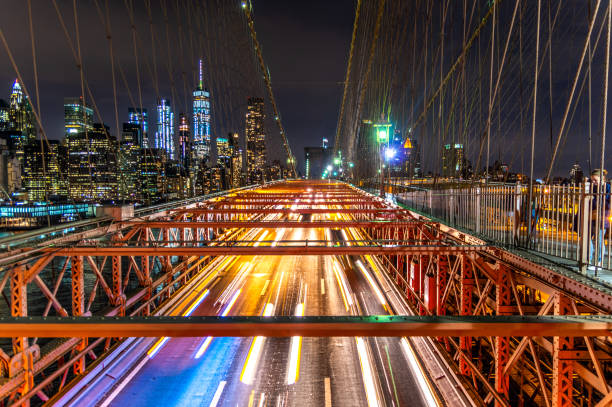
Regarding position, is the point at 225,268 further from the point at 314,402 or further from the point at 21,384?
the point at 21,384

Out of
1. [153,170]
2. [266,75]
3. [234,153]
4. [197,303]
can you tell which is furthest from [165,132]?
[266,75]

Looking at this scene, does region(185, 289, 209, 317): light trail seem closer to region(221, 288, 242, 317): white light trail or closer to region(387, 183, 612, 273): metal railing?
region(221, 288, 242, 317): white light trail

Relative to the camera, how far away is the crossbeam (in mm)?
3076

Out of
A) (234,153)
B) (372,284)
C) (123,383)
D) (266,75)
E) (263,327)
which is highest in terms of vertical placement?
(266,75)

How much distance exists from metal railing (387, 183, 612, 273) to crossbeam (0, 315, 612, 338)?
3.26 meters

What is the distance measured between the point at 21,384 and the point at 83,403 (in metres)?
2.17

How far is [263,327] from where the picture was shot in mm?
3094

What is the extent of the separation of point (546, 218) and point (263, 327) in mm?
6486

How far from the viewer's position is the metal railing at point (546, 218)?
18.2 ft

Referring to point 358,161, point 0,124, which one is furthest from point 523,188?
point 358,161

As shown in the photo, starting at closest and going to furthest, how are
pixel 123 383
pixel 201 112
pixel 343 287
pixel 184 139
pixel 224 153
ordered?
1. pixel 123 383
2. pixel 343 287
3. pixel 201 112
4. pixel 224 153
5. pixel 184 139

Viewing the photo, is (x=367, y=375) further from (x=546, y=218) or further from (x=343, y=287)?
(x=343, y=287)

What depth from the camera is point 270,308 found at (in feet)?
49.8

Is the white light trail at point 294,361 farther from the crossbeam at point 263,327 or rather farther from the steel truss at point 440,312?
the crossbeam at point 263,327
